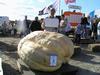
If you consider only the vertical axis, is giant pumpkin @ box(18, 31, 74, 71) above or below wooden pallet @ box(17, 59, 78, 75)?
above

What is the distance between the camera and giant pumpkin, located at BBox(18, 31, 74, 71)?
7234mm

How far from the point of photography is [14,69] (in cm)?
838

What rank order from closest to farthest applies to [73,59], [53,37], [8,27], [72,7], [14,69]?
[53,37]
[14,69]
[73,59]
[72,7]
[8,27]

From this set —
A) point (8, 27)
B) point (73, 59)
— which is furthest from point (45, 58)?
point (8, 27)

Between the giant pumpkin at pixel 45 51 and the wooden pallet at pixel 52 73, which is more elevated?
the giant pumpkin at pixel 45 51

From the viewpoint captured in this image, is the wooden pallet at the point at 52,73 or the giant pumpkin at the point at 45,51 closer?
the giant pumpkin at the point at 45,51

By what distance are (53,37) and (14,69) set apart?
1530 mm

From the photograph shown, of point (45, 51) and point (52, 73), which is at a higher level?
point (45, 51)

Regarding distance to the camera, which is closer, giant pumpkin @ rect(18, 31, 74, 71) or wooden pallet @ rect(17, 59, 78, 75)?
giant pumpkin @ rect(18, 31, 74, 71)

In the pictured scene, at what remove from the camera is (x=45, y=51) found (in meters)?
7.26

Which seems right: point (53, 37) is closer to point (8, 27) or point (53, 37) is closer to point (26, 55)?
point (26, 55)

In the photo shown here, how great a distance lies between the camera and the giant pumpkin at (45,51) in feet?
23.7

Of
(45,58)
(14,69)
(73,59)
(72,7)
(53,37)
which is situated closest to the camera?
(45,58)

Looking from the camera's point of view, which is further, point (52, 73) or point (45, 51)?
point (52, 73)
